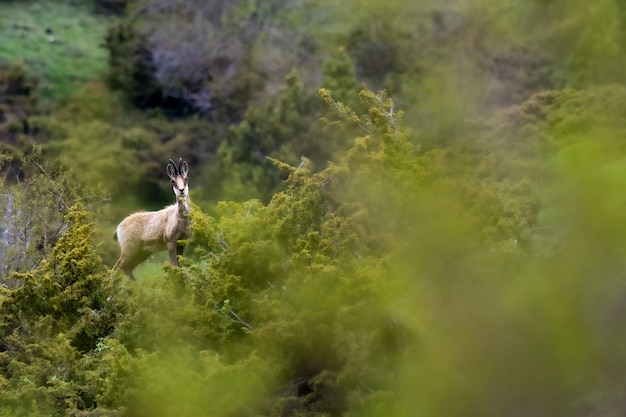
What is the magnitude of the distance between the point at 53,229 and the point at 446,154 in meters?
6.62

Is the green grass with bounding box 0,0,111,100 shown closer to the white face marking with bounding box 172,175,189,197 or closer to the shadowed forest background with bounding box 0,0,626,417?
the shadowed forest background with bounding box 0,0,626,417

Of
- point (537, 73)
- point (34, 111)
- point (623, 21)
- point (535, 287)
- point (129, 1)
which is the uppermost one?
point (623, 21)

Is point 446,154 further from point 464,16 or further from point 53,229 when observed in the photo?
point 464,16

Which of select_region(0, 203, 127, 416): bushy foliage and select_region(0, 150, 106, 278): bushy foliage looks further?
select_region(0, 150, 106, 278): bushy foliage

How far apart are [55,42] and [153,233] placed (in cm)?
2614

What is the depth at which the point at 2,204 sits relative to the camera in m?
12.7

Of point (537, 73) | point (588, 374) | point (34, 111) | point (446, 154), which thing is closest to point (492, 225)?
point (446, 154)

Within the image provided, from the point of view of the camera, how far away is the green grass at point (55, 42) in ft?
112

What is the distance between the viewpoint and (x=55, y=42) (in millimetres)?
37250

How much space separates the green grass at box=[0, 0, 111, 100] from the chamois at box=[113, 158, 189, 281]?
65.5 ft

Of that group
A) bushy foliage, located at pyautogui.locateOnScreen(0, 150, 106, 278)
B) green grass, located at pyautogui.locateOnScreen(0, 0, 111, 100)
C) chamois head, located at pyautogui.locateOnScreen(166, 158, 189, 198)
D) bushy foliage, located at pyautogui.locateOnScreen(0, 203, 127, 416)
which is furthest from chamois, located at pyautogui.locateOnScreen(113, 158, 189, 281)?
green grass, located at pyautogui.locateOnScreen(0, 0, 111, 100)

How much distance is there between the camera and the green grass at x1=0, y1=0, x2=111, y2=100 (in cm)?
3412

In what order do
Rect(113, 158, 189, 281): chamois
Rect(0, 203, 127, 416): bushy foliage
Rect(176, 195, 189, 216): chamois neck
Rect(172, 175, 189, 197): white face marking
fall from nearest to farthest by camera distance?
Rect(0, 203, 127, 416): bushy foliage, Rect(176, 195, 189, 216): chamois neck, Rect(172, 175, 189, 197): white face marking, Rect(113, 158, 189, 281): chamois

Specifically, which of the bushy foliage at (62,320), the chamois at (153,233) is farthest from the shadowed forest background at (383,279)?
the chamois at (153,233)
